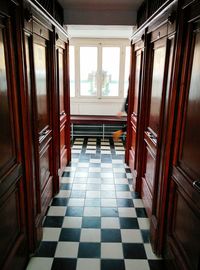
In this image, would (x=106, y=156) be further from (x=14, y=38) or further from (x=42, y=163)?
(x=14, y=38)

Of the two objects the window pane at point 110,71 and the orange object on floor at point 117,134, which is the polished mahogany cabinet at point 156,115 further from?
the window pane at point 110,71

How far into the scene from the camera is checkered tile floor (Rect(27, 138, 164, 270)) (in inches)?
83.4

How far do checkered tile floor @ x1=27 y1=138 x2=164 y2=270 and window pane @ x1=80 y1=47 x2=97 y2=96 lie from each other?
2670 millimetres

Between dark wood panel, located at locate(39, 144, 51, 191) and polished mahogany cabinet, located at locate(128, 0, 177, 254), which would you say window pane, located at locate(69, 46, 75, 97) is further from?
dark wood panel, located at locate(39, 144, 51, 191)

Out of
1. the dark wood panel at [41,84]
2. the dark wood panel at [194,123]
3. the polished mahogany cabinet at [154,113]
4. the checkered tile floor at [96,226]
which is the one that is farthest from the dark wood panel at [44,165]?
the dark wood panel at [194,123]

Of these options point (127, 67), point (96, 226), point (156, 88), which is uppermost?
point (127, 67)

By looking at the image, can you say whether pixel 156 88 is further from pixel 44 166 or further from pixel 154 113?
pixel 44 166

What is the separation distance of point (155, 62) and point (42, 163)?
1.62m

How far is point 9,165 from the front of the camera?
→ 1.67 m

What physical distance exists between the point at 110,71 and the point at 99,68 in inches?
11.2

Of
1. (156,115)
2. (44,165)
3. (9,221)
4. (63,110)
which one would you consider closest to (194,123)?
(156,115)

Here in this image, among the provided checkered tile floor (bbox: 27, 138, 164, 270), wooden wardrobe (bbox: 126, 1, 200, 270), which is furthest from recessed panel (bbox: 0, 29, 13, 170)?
wooden wardrobe (bbox: 126, 1, 200, 270)

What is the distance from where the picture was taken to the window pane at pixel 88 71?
6.02 meters

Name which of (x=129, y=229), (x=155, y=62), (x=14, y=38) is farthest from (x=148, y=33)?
(x=129, y=229)
